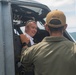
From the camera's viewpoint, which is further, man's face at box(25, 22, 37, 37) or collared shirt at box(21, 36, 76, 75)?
man's face at box(25, 22, 37, 37)

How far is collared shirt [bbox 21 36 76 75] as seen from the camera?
130 inches

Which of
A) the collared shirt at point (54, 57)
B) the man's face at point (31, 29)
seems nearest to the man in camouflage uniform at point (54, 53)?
the collared shirt at point (54, 57)

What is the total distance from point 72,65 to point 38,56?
36cm

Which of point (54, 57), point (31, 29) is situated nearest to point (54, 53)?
point (54, 57)

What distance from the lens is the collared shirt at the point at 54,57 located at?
329 cm

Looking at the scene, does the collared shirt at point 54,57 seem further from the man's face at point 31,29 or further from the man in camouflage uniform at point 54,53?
the man's face at point 31,29

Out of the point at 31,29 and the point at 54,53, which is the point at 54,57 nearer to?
the point at 54,53

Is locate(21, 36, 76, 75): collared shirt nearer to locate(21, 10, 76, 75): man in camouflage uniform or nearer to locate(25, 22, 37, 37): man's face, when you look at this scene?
locate(21, 10, 76, 75): man in camouflage uniform

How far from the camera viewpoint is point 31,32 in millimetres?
4777

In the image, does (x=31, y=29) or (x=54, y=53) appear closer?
(x=54, y=53)

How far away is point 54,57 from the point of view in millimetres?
3322

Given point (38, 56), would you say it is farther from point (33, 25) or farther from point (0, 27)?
point (33, 25)

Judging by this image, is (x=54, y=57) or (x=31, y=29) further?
(x=31, y=29)

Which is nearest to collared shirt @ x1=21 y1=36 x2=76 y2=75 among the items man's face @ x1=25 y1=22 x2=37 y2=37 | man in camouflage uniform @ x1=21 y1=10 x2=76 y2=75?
man in camouflage uniform @ x1=21 y1=10 x2=76 y2=75
